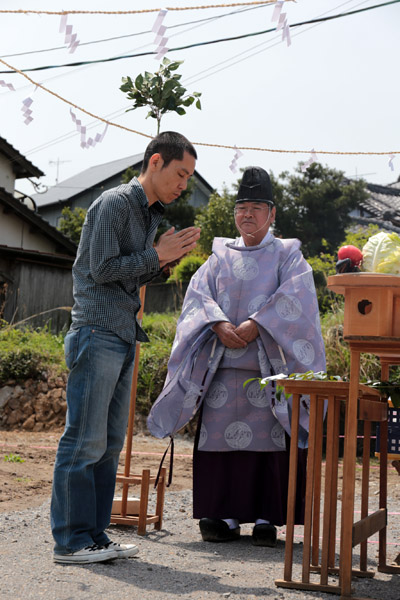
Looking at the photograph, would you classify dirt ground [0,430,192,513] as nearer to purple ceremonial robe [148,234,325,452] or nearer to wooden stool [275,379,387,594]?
purple ceremonial robe [148,234,325,452]

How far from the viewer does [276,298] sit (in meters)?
3.87

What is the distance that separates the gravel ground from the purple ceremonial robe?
0.58m

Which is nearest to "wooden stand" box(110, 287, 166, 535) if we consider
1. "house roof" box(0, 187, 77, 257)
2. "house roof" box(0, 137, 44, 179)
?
"house roof" box(0, 187, 77, 257)

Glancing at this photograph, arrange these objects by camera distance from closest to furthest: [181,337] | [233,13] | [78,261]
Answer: [78,261], [181,337], [233,13]

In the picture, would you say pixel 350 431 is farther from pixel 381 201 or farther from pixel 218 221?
pixel 381 201

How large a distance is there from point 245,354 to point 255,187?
987mm

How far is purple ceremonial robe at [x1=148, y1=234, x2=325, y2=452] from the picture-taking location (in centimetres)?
379

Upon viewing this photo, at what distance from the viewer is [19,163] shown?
1750cm

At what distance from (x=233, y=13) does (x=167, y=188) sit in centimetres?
419

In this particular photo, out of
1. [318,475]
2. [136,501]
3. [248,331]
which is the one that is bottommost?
[136,501]

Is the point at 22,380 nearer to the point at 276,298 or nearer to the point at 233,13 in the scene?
the point at 233,13

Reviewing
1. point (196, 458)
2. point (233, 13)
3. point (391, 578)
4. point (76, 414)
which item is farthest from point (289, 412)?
point (233, 13)

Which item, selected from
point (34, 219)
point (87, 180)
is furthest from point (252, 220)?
point (87, 180)

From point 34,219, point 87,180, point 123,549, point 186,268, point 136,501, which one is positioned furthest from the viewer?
point 87,180
